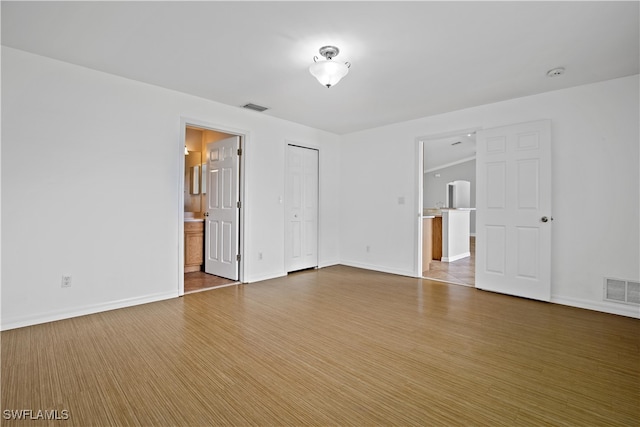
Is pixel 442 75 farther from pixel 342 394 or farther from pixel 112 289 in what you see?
pixel 112 289

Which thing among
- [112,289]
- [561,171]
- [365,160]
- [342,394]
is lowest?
[342,394]

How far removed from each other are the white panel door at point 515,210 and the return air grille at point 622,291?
0.53 m

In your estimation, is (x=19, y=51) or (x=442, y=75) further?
(x=442, y=75)

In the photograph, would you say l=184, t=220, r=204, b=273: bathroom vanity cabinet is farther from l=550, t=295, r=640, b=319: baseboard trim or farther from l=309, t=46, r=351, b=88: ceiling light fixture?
l=550, t=295, r=640, b=319: baseboard trim

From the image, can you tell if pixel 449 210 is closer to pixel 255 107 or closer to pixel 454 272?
pixel 454 272

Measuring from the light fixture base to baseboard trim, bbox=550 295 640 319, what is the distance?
3.74m

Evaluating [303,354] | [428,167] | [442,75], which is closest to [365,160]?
[442,75]

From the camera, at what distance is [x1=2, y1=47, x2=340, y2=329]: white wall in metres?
2.91

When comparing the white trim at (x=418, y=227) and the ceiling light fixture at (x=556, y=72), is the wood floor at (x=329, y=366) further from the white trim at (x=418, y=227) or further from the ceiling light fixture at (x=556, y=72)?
the ceiling light fixture at (x=556, y=72)

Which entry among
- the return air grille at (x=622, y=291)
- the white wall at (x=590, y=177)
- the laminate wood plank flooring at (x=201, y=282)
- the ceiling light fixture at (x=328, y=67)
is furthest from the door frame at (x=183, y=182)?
the return air grille at (x=622, y=291)

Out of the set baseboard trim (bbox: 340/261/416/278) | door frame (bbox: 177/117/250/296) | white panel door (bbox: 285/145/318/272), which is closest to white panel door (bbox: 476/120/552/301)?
baseboard trim (bbox: 340/261/416/278)

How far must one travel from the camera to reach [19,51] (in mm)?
2916

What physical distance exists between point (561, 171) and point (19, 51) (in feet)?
18.9

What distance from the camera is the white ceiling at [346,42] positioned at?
232cm
